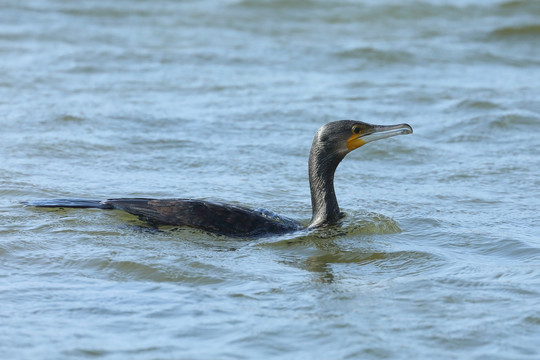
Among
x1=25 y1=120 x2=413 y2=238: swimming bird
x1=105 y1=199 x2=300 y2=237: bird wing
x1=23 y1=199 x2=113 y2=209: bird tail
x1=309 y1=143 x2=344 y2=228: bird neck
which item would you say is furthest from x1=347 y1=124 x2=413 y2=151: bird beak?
x1=23 y1=199 x2=113 y2=209: bird tail

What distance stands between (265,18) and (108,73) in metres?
5.64

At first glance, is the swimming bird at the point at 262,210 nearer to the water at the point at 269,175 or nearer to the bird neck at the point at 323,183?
the bird neck at the point at 323,183

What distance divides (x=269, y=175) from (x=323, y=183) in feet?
6.83

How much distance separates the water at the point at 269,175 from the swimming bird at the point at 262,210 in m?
0.14

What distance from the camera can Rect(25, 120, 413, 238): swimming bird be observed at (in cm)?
742

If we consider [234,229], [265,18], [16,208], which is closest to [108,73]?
[265,18]

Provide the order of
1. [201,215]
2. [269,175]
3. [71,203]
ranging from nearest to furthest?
[201,215] → [71,203] → [269,175]

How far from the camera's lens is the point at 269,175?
393 inches

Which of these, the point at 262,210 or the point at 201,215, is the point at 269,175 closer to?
the point at 262,210

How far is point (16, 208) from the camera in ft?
26.6

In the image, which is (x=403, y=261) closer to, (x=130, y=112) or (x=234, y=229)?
(x=234, y=229)

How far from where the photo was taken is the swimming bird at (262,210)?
7422 mm

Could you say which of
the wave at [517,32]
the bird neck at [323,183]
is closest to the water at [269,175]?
the wave at [517,32]

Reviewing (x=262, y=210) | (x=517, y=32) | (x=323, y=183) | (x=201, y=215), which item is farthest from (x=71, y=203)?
(x=517, y=32)
